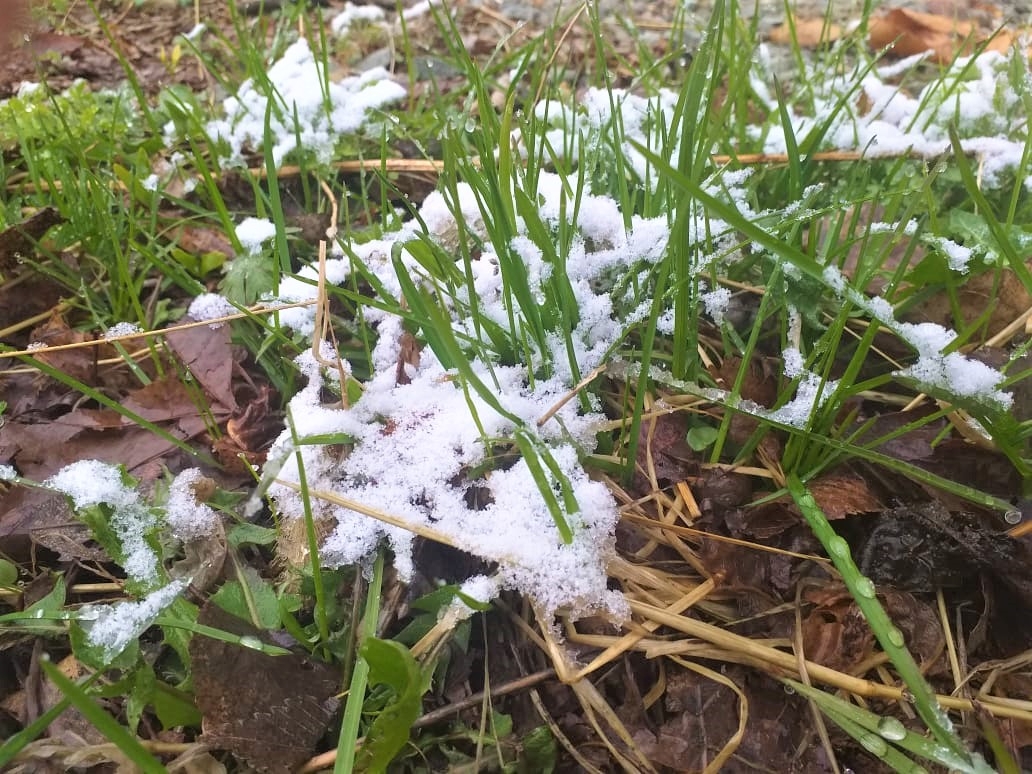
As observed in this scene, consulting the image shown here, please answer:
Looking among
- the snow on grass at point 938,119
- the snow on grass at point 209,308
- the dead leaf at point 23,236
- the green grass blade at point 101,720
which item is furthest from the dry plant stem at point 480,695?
the dead leaf at point 23,236

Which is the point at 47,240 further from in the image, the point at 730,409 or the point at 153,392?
the point at 730,409

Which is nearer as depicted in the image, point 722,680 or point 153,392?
point 722,680

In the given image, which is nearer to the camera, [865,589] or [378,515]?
[865,589]

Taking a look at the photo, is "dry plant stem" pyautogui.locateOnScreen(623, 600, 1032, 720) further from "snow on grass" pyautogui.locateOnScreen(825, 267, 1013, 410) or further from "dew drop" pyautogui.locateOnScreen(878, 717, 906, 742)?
"snow on grass" pyautogui.locateOnScreen(825, 267, 1013, 410)

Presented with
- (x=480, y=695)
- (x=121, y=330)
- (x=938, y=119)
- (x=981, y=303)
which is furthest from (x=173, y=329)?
(x=938, y=119)

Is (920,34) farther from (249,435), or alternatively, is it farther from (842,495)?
(249,435)

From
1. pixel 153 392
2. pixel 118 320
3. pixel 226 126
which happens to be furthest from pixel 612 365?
pixel 226 126

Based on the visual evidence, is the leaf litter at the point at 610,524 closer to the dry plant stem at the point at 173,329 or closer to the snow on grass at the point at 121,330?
the dry plant stem at the point at 173,329
